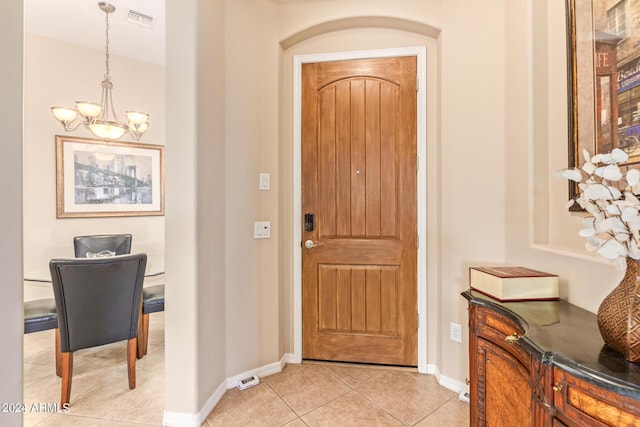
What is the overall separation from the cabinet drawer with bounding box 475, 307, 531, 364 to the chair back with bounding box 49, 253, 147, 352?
2.02m

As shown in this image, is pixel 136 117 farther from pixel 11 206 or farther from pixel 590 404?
pixel 590 404

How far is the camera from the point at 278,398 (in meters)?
1.90

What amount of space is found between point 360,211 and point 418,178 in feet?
1.62

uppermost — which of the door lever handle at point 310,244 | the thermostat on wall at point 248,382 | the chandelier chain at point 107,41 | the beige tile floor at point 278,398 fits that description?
the chandelier chain at point 107,41

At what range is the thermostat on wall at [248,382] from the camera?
2.00 meters

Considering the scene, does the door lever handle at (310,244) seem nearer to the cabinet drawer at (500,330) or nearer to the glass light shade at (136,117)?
the cabinet drawer at (500,330)

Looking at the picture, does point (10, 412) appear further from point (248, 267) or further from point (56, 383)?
point (56, 383)

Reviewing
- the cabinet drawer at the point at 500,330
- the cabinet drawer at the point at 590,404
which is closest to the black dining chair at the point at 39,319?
the cabinet drawer at the point at 500,330

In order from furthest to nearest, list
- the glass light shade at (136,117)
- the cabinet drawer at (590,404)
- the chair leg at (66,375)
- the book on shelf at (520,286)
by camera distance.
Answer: the glass light shade at (136,117) → the chair leg at (66,375) → the book on shelf at (520,286) → the cabinet drawer at (590,404)

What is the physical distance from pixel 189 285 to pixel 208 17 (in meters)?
1.59

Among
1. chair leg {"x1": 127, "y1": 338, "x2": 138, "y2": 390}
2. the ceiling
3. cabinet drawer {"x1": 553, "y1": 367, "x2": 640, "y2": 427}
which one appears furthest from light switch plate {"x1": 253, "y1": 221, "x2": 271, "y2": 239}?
the ceiling

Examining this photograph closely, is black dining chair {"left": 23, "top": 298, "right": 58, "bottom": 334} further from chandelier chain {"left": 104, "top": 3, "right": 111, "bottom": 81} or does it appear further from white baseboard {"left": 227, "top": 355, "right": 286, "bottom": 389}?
chandelier chain {"left": 104, "top": 3, "right": 111, "bottom": 81}

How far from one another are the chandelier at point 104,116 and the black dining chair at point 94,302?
1.52 metres

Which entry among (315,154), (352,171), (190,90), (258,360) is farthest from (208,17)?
(258,360)
